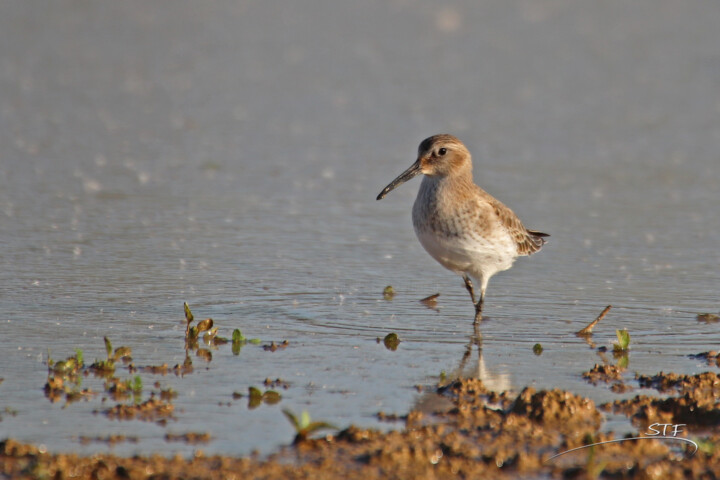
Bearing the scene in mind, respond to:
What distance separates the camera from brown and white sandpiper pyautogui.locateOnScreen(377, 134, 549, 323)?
8.36 metres

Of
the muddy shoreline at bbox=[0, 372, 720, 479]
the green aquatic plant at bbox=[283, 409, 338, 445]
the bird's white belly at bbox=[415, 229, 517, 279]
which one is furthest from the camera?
the bird's white belly at bbox=[415, 229, 517, 279]

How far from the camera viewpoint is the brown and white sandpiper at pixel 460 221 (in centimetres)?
836

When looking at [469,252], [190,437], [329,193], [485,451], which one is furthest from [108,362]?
[329,193]

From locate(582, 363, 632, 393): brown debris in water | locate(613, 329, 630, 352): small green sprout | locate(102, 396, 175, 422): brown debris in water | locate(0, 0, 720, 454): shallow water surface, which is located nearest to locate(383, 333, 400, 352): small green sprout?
locate(0, 0, 720, 454): shallow water surface

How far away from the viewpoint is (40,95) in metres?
15.5

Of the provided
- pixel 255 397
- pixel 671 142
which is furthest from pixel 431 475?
pixel 671 142

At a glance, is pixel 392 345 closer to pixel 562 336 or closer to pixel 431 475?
pixel 562 336

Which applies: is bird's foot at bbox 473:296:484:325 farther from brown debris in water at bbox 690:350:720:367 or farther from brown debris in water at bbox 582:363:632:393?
brown debris in water at bbox 690:350:720:367

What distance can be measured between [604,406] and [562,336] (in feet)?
5.65

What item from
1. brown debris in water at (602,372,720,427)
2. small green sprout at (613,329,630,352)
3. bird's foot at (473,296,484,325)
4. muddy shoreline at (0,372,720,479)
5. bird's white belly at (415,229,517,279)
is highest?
bird's white belly at (415,229,517,279)

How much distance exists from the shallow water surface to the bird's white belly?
358mm

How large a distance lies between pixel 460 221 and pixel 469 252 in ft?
0.83

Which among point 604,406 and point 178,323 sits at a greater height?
point 178,323

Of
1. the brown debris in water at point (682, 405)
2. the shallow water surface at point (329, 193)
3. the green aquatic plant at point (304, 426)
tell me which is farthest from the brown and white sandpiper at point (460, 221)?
the green aquatic plant at point (304, 426)
